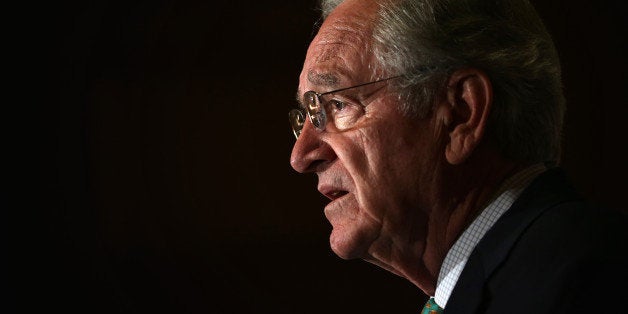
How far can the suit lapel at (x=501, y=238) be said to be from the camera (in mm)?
1290

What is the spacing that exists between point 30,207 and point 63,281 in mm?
271

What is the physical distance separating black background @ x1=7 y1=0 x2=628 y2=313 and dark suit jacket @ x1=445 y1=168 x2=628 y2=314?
150 centimetres

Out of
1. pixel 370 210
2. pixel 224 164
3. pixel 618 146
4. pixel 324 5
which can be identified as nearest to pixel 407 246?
pixel 370 210

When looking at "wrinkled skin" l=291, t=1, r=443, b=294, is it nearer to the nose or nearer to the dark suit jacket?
the nose

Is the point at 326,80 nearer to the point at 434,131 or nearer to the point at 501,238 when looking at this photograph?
the point at 434,131

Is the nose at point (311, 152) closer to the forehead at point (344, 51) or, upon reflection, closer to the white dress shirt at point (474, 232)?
the forehead at point (344, 51)

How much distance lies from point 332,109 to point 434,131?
22 centimetres

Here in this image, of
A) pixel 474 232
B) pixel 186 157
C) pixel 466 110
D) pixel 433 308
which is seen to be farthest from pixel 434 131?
pixel 186 157

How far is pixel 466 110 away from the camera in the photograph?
1462mm

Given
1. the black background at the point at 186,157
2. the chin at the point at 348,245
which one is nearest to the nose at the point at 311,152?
the chin at the point at 348,245

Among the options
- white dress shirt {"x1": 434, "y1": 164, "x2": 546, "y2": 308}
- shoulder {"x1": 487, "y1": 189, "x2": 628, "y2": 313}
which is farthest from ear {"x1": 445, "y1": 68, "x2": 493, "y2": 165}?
shoulder {"x1": 487, "y1": 189, "x2": 628, "y2": 313}

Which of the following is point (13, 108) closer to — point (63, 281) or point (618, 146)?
point (63, 281)

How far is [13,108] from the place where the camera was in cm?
241

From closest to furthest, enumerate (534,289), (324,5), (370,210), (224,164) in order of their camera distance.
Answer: (534,289) → (370,210) → (324,5) → (224,164)
